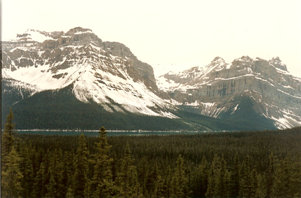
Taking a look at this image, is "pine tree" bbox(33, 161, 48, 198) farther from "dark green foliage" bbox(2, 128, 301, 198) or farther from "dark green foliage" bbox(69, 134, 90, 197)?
"dark green foliage" bbox(69, 134, 90, 197)

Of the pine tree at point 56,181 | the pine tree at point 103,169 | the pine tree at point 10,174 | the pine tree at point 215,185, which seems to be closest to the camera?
the pine tree at point 103,169

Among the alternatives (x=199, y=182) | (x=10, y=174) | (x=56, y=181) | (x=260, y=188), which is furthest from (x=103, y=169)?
(x=199, y=182)

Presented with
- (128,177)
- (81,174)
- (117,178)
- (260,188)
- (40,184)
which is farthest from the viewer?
(260,188)

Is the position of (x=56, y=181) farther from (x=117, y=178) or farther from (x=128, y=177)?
(x=117, y=178)

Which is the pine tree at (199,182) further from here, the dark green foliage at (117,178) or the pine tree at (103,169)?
the pine tree at (103,169)

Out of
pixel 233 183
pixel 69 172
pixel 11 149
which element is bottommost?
pixel 233 183

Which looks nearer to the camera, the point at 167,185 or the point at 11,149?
the point at 11,149

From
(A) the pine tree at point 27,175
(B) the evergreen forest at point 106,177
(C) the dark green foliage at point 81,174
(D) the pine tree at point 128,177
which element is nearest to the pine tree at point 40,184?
(B) the evergreen forest at point 106,177

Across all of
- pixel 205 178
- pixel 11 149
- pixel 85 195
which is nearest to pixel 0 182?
pixel 11 149

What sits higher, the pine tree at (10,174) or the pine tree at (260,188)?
the pine tree at (10,174)

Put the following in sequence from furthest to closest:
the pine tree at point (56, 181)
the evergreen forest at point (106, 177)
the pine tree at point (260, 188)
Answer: the pine tree at point (260, 188) < the pine tree at point (56, 181) < the evergreen forest at point (106, 177)

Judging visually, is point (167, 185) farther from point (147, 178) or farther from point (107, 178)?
point (107, 178)

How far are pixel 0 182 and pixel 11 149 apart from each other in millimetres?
8432

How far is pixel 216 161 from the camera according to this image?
159500 mm
